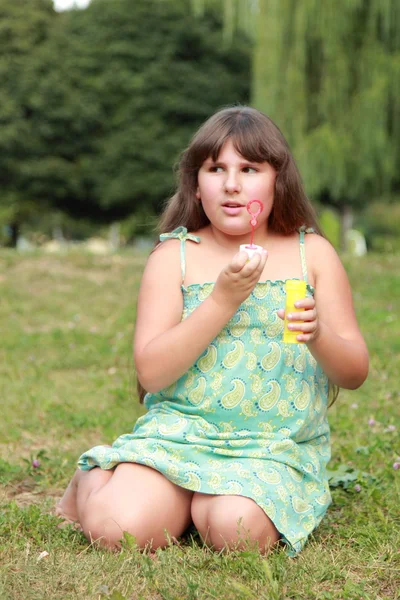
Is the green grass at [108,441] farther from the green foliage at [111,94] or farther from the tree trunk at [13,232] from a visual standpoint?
the tree trunk at [13,232]

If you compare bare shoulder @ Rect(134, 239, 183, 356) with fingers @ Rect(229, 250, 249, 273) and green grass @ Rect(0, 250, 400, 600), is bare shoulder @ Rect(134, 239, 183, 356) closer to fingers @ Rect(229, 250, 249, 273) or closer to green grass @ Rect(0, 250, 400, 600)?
fingers @ Rect(229, 250, 249, 273)

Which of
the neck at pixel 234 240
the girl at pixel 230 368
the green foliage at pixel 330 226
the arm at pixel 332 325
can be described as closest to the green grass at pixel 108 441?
the girl at pixel 230 368

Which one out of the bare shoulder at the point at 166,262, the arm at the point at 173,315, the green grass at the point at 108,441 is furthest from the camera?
the bare shoulder at the point at 166,262

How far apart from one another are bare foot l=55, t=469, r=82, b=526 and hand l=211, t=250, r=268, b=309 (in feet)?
2.51

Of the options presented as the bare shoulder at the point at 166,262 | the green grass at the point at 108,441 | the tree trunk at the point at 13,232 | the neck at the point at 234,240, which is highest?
the neck at the point at 234,240

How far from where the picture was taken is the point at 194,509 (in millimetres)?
2352

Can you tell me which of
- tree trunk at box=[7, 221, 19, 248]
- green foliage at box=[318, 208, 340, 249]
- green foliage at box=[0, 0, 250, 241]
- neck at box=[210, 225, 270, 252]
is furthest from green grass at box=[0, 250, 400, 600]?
tree trunk at box=[7, 221, 19, 248]

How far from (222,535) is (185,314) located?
69 cm

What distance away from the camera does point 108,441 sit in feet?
11.9

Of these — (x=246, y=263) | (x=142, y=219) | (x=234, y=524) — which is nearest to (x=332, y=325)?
(x=246, y=263)

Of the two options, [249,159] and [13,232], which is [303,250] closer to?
[249,159]

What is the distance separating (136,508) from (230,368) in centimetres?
49

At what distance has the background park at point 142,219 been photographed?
2168 mm

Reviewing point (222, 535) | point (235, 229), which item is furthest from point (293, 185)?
point (222, 535)
